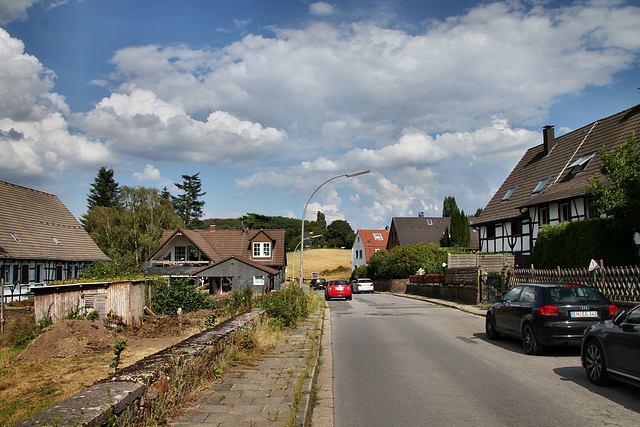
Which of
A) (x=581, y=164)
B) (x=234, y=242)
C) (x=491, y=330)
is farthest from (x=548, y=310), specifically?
(x=234, y=242)

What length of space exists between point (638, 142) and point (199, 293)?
23079mm

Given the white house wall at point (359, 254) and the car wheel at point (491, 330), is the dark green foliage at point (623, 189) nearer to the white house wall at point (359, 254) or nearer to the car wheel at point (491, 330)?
the car wheel at point (491, 330)

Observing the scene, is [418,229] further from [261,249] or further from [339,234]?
[339,234]

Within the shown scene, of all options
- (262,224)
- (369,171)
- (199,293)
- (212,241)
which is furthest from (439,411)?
(262,224)

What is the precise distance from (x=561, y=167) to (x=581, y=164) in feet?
7.18

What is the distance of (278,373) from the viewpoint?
785 centimetres

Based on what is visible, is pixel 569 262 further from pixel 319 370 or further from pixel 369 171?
pixel 319 370

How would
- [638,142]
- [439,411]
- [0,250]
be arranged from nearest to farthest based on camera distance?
1. [439,411]
2. [638,142]
3. [0,250]

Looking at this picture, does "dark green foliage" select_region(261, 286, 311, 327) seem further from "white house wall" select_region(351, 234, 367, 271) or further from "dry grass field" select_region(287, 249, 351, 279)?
"white house wall" select_region(351, 234, 367, 271)

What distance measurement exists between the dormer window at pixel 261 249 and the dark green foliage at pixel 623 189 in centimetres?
3552

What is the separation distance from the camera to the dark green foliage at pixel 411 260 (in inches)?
1917

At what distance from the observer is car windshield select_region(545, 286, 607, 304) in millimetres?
10034

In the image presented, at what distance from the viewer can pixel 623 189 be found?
17719 millimetres

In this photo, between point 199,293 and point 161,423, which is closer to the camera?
point 161,423
